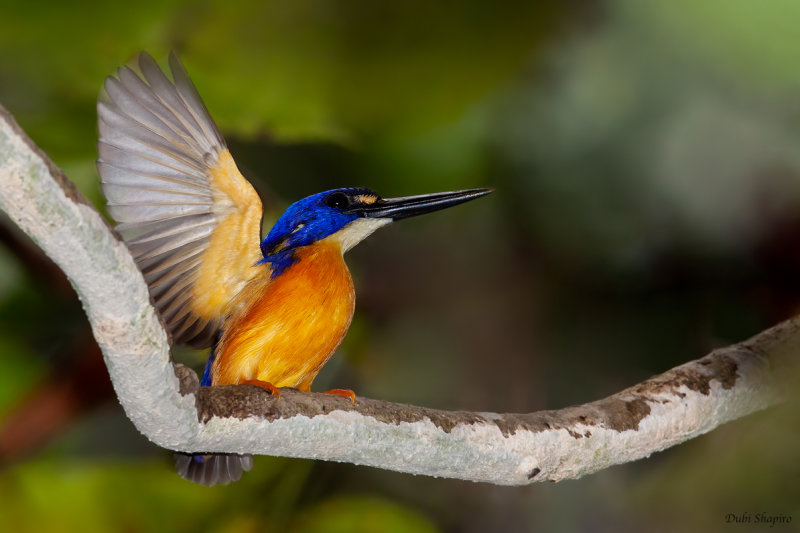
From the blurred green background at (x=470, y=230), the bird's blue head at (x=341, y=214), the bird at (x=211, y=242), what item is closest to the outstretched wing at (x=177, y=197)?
the bird at (x=211, y=242)

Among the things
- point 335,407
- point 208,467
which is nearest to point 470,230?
point 208,467

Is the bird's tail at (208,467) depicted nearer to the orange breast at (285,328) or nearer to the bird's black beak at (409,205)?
the orange breast at (285,328)

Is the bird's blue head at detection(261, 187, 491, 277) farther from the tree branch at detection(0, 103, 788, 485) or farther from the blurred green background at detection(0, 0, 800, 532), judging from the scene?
the blurred green background at detection(0, 0, 800, 532)

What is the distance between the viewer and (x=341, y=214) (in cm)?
152

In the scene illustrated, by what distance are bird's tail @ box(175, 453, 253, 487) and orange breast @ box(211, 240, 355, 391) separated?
0.19 meters

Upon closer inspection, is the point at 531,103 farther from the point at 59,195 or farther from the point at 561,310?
the point at 59,195

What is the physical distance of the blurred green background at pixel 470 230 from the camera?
2164mm

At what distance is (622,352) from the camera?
2807 millimetres

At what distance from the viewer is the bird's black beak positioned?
151 centimetres

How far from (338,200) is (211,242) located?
26 cm

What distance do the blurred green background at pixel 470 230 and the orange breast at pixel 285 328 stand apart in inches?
32.5

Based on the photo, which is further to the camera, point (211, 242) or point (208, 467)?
point (208, 467)

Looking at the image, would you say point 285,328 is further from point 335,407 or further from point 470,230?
point 470,230

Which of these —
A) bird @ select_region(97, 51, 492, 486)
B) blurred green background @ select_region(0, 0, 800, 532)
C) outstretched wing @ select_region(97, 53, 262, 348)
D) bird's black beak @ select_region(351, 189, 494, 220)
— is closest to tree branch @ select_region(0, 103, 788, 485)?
bird @ select_region(97, 51, 492, 486)
